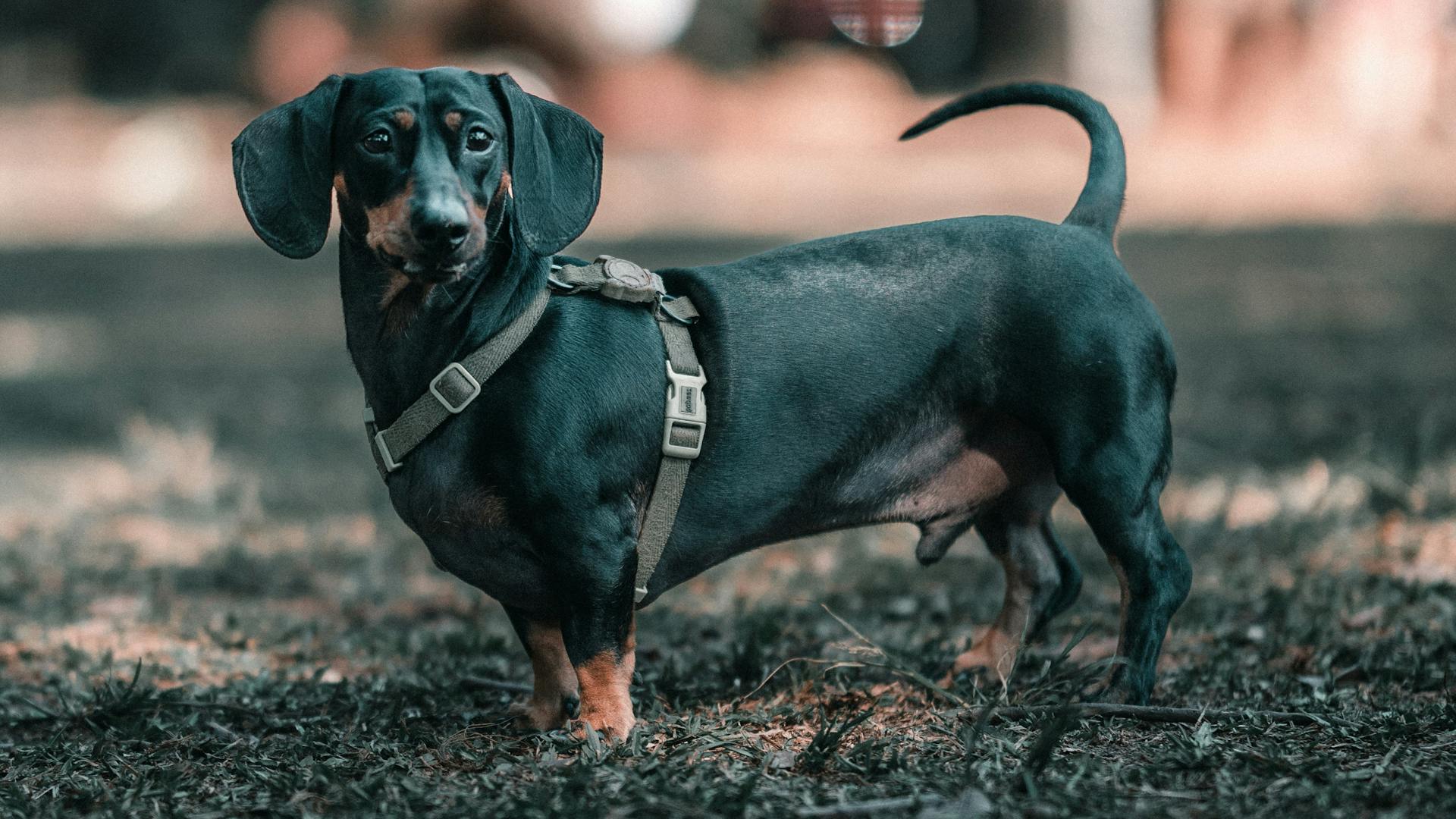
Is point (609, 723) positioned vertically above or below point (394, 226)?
below

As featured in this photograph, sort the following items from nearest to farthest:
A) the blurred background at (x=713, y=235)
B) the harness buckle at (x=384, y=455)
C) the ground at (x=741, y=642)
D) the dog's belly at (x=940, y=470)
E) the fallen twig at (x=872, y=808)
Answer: the fallen twig at (x=872, y=808) → the ground at (x=741, y=642) → the harness buckle at (x=384, y=455) → the dog's belly at (x=940, y=470) → the blurred background at (x=713, y=235)

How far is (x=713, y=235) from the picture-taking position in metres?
13.4

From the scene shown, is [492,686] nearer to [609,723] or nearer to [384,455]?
[609,723]

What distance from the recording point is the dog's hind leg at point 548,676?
3.48m

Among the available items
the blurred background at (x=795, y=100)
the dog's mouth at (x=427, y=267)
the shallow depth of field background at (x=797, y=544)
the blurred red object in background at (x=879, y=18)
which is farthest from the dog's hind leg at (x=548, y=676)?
the blurred background at (x=795, y=100)

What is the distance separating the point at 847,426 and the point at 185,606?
2610 mm

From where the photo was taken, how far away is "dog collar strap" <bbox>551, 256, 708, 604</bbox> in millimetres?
3205

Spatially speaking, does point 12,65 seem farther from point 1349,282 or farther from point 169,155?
point 1349,282

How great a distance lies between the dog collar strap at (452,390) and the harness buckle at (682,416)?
0.33 metres

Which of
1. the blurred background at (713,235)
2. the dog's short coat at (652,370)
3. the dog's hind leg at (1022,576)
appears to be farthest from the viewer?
the blurred background at (713,235)

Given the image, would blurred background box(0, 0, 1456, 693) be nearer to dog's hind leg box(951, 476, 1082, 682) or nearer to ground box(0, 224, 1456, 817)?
ground box(0, 224, 1456, 817)

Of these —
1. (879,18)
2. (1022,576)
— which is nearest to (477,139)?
(1022,576)

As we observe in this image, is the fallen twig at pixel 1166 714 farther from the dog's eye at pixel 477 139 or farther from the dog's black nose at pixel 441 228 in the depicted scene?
the dog's eye at pixel 477 139

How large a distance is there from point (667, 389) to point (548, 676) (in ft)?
2.58
